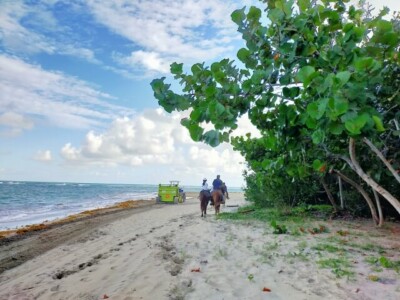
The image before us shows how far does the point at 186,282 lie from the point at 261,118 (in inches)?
103

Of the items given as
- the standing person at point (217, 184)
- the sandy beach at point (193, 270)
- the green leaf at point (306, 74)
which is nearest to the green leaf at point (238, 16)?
the green leaf at point (306, 74)

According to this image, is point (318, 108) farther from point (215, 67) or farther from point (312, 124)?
point (215, 67)

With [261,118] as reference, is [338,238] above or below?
below

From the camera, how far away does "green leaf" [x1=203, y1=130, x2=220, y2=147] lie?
10.5ft

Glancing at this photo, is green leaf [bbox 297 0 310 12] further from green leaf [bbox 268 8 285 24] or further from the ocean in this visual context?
the ocean

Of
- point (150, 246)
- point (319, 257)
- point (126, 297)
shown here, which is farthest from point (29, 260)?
point (319, 257)

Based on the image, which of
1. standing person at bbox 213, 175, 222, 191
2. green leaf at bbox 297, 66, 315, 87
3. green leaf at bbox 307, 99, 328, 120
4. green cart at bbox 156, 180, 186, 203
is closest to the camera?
green leaf at bbox 307, 99, 328, 120

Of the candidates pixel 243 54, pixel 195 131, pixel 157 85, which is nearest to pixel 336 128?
pixel 195 131

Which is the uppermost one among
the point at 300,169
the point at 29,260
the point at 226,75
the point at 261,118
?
the point at 226,75

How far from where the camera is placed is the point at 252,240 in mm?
7961

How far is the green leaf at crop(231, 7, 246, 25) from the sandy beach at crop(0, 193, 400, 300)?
333 centimetres

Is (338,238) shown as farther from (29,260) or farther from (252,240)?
(29,260)

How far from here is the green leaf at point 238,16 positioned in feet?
11.4

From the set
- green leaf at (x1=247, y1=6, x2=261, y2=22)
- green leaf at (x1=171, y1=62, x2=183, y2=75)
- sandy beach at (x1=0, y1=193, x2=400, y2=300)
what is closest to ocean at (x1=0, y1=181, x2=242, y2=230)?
sandy beach at (x1=0, y1=193, x2=400, y2=300)
